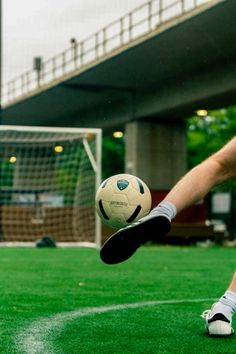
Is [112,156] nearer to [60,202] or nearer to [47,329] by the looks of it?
[60,202]

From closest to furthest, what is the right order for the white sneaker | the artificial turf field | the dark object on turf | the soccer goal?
the artificial turf field < the white sneaker < the dark object on turf < the soccer goal

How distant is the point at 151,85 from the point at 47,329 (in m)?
28.2

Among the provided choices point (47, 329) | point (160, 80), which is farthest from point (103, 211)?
point (160, 80)

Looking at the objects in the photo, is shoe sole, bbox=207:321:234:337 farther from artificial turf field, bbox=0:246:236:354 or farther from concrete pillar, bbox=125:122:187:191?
concrete pillar, bbox=125:122:187:191

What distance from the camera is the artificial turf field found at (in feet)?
14.2

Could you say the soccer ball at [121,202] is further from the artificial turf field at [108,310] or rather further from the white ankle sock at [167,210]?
the white ankle sock at [167,210]

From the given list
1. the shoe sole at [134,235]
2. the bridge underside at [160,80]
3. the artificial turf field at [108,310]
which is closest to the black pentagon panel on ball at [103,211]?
the artificial turf field at [108,310]

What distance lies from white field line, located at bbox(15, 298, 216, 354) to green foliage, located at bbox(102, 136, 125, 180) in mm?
57816


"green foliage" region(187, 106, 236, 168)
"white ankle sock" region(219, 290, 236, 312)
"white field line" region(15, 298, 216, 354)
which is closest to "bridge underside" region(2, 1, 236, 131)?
"green foliage" region(187, 106, 236, 168)

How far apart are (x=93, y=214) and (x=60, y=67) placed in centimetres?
1407

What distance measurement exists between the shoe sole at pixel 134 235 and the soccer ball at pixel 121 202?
905 mm

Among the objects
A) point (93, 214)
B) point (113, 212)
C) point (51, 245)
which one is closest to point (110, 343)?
point (113, 212)

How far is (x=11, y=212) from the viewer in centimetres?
2470

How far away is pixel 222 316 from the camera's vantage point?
463 centimetres
